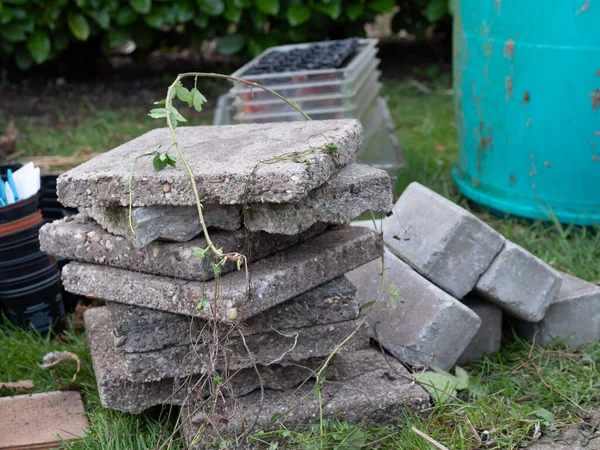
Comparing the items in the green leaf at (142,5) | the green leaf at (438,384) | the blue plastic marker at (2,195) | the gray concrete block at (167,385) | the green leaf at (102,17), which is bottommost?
the green leaf at (438,384)

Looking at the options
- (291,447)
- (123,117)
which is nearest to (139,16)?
(123,117)

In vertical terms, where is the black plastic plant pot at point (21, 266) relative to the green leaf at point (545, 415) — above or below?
above

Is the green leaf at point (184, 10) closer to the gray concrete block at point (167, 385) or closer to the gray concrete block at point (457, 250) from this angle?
the gray concrete block at point (457, 250)

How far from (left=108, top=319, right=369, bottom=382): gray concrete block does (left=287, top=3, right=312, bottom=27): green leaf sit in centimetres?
413

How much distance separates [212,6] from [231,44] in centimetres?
41

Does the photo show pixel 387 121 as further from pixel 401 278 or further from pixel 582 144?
pixel 401 278

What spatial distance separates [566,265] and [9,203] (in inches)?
86.0

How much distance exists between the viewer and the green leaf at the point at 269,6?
19.0ft

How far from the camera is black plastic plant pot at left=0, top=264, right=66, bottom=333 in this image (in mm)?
2834

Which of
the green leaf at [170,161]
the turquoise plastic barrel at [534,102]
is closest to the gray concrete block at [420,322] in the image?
the green leaf at [170,161]

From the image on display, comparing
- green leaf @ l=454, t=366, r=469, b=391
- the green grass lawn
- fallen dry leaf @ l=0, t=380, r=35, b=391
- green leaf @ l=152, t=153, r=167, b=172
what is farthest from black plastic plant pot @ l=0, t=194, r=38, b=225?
green leaf @ l=454, t=366, r=469, b=391

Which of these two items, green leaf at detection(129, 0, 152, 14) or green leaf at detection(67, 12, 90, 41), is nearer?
green leaf at detection(129, 0, 152, 14)

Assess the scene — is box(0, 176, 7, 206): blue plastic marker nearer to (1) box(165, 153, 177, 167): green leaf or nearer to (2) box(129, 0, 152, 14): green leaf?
(1) box(165, 153, 177, 167): green leaf

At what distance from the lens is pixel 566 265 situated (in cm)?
308
